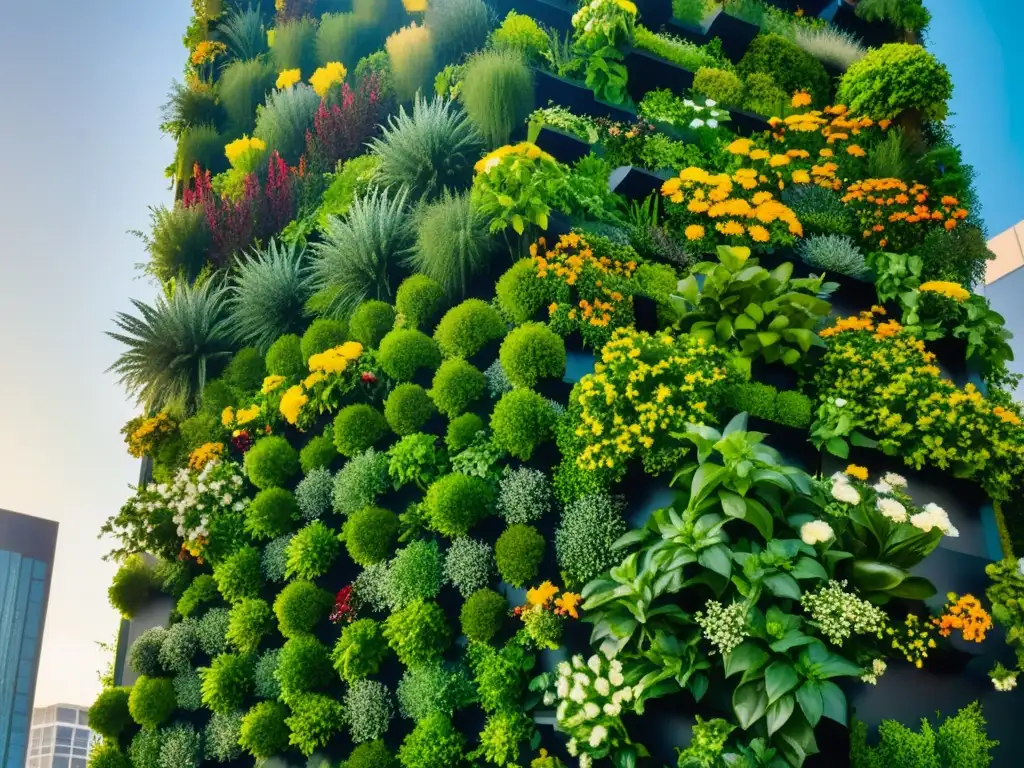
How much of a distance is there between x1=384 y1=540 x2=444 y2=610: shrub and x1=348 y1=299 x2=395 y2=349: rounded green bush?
2.08 meters

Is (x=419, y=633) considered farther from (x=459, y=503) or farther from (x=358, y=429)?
(x=358, y=429)

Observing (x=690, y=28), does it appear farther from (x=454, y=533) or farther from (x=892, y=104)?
(x=454, y=533)

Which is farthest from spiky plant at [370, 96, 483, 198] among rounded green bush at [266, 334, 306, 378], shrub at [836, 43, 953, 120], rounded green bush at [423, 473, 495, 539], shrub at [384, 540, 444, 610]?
shrub at [836, 43, 953, 120]

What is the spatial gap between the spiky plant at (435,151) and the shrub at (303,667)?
4.05 meters

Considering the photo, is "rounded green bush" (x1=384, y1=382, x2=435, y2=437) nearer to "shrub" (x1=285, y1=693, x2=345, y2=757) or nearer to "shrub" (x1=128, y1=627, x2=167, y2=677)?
"shrub" (x1=285, y1=693, x2=345, y2=757)

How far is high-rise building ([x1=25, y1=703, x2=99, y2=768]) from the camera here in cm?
886

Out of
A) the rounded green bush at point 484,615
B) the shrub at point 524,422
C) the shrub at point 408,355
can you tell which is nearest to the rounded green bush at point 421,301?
the shrub at point 408,355

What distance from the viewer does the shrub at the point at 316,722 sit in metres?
6.93

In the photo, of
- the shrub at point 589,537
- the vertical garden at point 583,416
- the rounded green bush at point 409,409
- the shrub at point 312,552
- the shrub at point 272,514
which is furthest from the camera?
the shrub at point 272,514

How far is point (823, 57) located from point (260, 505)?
7.50 meters

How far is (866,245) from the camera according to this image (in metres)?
8.19

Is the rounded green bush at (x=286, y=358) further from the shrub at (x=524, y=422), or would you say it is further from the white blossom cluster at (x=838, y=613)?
the white blossom cluster at (x=838, y=613)

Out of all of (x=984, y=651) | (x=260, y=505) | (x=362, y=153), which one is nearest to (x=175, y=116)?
(x=362, y=153)

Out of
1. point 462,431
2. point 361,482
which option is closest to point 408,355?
point 462,431
